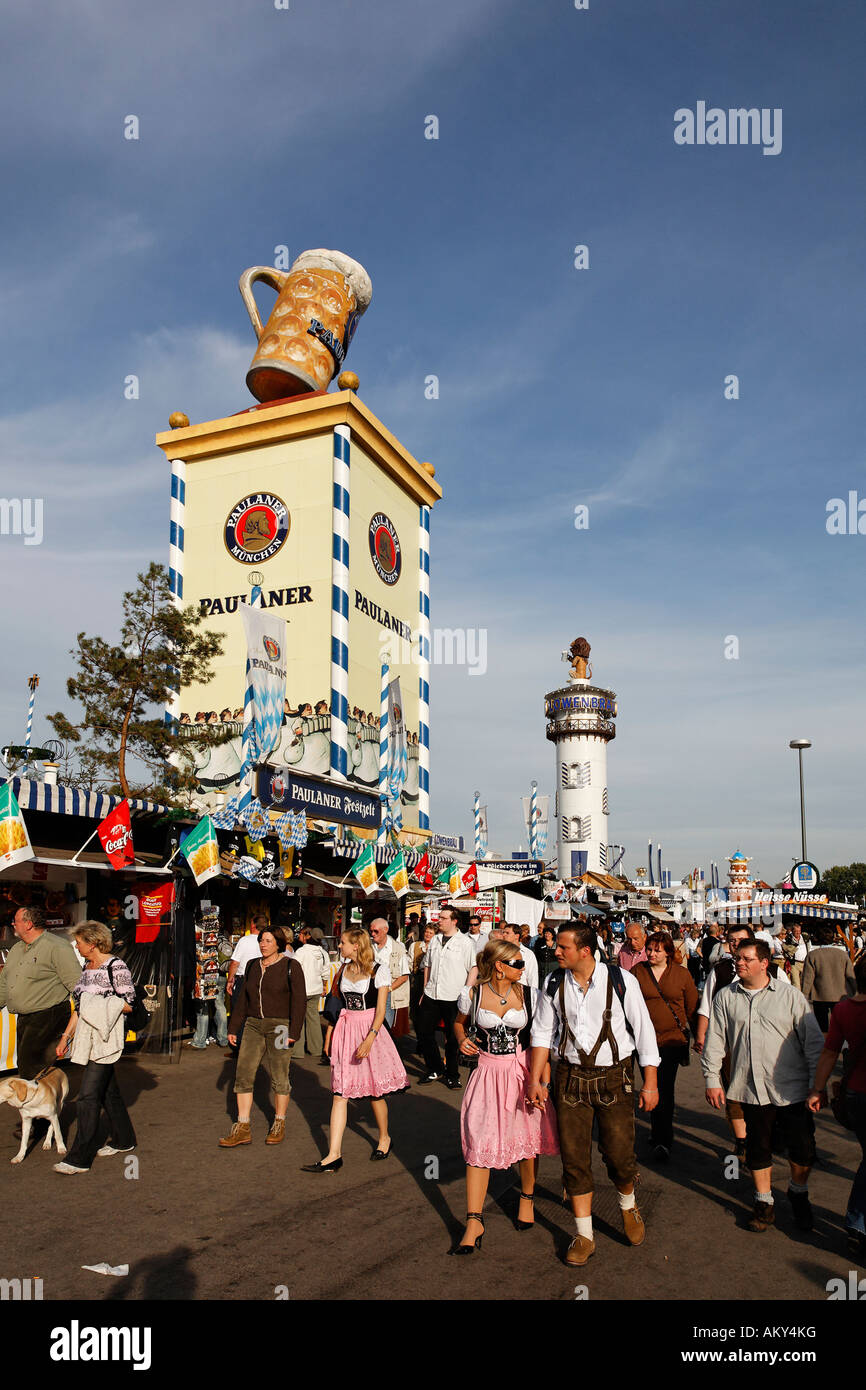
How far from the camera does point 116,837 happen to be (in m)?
11.5

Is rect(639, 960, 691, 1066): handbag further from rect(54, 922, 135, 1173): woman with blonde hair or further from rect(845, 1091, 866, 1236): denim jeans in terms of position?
rect(54, 922, 135, 1173): woman with blonde hair

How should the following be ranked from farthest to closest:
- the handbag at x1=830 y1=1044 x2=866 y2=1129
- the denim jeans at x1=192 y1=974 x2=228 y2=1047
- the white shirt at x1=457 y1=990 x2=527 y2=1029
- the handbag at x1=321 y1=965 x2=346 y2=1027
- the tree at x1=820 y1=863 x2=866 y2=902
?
the tree at x1=820 y1=863 x2=866 y2=902 < the denim jeans at x1=192 y1=974 x2=228 y2=1047 < the handbag at x1=321 y1=965 x2=346 y2=1027 < the white shirt at x1=457 y1=990 x2=527 y2=1029 < the handbag at x1=830 y1=1044 x2=866 y2=1129

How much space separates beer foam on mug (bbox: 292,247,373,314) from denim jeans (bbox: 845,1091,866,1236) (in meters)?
40.0

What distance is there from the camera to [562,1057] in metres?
5.65

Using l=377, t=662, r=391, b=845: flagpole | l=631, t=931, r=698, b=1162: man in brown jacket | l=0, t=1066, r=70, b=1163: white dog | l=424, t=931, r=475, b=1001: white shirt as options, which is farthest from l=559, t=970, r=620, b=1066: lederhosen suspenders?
l=377, t=662, r=391, b=845: flagpole

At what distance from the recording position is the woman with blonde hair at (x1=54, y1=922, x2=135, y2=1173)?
24.0ft

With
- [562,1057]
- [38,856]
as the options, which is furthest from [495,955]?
[38,856]

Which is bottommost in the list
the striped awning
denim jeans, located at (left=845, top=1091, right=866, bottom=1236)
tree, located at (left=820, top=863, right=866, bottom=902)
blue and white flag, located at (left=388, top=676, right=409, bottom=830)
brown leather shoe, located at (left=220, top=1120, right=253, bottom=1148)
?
tree, located at (left=820, top=863, right=866, bottom=902)

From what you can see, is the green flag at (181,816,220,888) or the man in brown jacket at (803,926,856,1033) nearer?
the man in brown jacket at (803,926,856,1033)

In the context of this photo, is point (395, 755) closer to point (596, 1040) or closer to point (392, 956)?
point (392, 956)

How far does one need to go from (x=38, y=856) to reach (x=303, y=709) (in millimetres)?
22159

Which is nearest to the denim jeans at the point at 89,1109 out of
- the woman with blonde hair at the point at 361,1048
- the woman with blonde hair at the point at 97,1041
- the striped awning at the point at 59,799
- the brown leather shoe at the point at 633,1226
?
the woman with blonde hair at the point at 97,1041

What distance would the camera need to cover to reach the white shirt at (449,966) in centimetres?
1105
